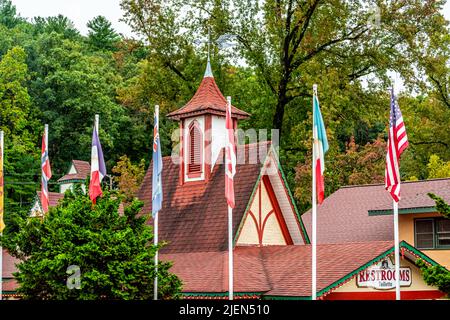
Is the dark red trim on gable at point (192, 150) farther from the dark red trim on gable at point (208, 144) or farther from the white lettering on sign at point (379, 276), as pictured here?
the white lettering on sign at point (379, 276)

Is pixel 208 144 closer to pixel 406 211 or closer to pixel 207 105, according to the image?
pixel 207 105

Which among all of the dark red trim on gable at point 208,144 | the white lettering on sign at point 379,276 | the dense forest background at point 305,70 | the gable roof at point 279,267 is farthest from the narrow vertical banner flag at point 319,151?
the dense forest background at point 305,70

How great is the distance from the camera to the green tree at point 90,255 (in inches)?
930

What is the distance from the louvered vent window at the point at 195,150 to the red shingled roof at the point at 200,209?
0.60 m

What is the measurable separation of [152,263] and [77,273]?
7.46 ft

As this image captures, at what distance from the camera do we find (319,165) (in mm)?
24031

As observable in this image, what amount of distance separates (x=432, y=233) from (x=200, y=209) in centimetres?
1018

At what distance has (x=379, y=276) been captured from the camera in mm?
27125

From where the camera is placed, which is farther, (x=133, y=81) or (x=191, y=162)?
(x=133, y=81)

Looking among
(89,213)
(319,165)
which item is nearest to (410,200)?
(319,165)

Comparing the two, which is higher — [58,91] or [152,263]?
[58,91]

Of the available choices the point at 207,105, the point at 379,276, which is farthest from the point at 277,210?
the point at 379,276

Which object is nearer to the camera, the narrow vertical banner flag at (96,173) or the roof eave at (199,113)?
the narrow vertical banner flag at (96,173)
